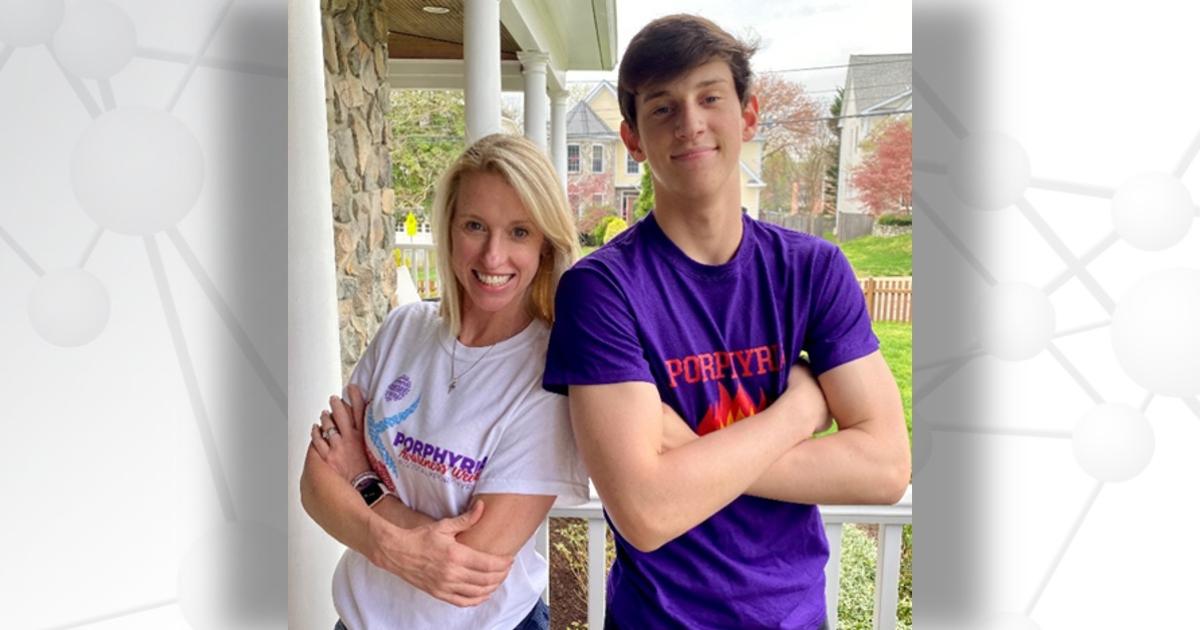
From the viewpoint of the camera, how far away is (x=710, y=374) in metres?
0.89

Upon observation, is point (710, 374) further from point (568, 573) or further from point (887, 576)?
point (568, 573)

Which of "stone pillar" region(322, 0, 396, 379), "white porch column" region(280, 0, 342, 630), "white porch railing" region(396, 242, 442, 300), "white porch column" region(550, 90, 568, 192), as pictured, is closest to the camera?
"white porch column" region(280, 0, 342, 630)

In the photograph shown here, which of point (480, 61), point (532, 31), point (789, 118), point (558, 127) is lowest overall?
point (789, 118)

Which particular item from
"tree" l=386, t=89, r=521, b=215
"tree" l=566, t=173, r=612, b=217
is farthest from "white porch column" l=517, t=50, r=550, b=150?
"tree" l=386, t=89, r=521, b=215

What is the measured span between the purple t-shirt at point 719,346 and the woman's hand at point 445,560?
0.17m

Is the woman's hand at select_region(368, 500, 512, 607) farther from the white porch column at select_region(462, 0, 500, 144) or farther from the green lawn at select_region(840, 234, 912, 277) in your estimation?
the white porch column at select_region(462, 0, 500, 144)

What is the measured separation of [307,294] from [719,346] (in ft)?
2.06

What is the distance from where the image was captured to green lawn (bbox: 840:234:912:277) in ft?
6.00
